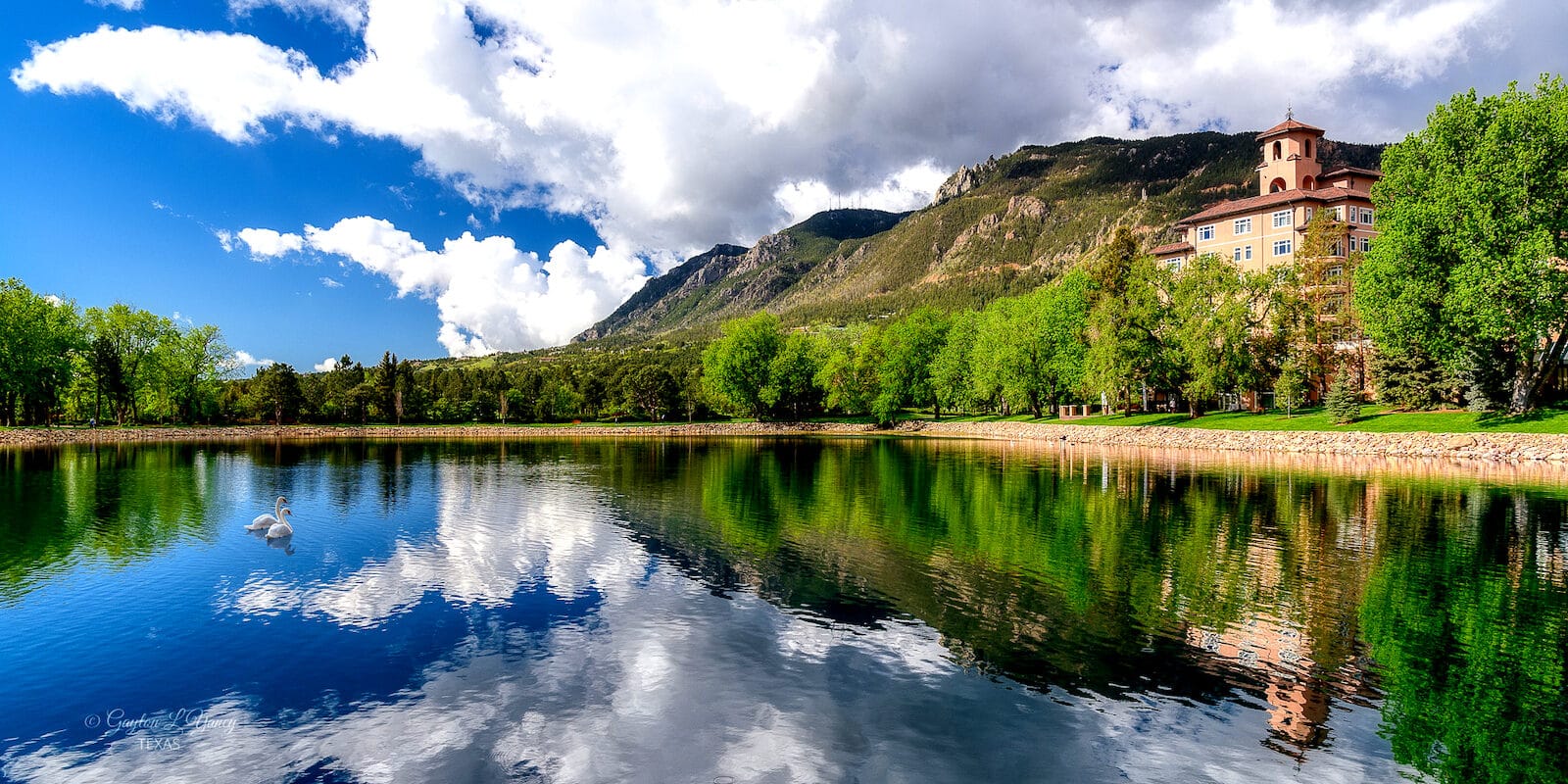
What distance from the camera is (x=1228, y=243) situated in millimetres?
93750

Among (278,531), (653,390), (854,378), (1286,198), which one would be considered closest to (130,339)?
(653,390)

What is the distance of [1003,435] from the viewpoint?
85.9 meters

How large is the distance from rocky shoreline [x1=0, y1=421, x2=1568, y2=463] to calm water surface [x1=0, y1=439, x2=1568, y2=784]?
900 inches

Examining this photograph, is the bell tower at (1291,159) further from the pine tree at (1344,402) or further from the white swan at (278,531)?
the white swan at (278,531)

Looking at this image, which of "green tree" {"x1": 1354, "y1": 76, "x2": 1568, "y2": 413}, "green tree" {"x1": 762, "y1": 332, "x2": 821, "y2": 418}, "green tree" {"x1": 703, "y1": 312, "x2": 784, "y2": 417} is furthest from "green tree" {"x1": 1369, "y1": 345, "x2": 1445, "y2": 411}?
"green tree" {"x1": 703, "y1": 312, "x2": 784, "y2": 417}

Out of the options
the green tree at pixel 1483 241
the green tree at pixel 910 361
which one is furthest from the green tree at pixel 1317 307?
the green tree at pixel 910 361

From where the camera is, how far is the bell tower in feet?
311

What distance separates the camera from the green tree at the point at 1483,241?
44312 mm

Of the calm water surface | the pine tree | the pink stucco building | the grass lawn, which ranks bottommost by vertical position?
the calm water surface

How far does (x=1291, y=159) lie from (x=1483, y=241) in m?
57.9

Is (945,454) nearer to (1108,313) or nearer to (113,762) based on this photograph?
(1108,313)

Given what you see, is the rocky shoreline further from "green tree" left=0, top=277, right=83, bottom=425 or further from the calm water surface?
the calm water surface

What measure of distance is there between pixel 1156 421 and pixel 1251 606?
64.8m

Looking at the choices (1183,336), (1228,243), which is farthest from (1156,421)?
(1228,243)
